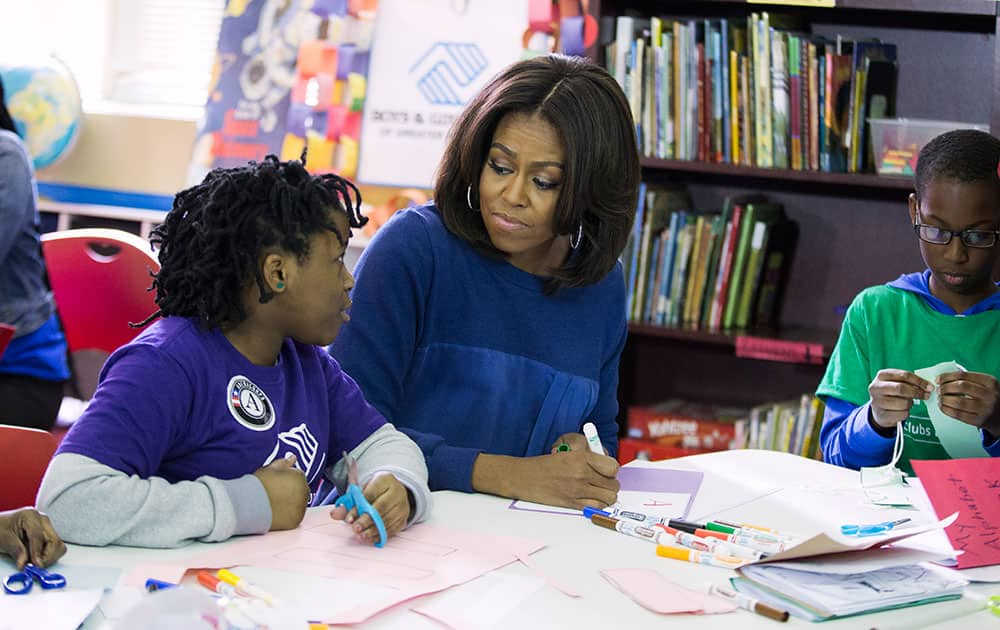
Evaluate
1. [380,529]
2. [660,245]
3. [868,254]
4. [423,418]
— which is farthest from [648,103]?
[380,529]

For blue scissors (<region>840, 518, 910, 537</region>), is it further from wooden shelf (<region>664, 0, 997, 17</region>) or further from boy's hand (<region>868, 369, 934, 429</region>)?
wooden shelf (<region>664, 0, 997, 17</region>)

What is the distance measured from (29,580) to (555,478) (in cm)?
65

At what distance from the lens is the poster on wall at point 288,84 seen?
3.55 m

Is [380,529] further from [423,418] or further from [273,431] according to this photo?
[423,418]

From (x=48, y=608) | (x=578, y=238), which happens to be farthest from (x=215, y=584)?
(x=578, y=238)

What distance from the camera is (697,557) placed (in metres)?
1.29

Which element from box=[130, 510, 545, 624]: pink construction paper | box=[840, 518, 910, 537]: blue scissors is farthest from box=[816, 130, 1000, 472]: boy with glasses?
box=[130, 510, 545, 624]: pink construction paper

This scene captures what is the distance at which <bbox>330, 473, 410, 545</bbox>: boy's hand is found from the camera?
4.13ft

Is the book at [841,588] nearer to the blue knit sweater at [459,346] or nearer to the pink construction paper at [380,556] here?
the pink construction paper at [380,556]

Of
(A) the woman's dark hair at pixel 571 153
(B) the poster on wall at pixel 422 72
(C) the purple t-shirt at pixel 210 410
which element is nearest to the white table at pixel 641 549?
(C) the purple t-shirt at pixel 210 410

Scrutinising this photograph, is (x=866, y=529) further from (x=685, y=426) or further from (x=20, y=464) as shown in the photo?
(x=685, y=426)

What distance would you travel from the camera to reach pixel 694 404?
3148 mm

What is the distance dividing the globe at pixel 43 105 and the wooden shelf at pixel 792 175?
1998 mm

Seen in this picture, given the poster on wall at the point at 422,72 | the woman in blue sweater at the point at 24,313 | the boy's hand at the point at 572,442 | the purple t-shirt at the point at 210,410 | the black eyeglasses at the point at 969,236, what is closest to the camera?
the purple t-shirt at the point at 210,410
